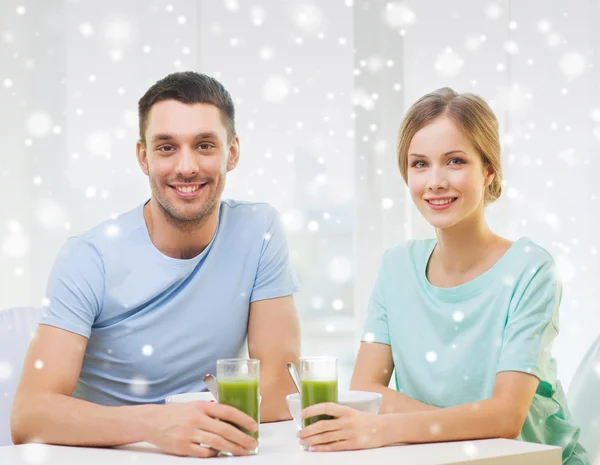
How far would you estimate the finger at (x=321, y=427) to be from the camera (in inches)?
47.4

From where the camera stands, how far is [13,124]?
2789 mm

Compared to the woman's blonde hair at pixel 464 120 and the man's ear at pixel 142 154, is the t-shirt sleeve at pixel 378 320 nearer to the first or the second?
the woman's blonde hair at pixel 464 120

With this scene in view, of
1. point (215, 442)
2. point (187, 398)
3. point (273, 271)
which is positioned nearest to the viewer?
point (215, 442)

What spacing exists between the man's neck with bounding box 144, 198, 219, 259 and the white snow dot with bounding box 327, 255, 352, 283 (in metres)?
1.12

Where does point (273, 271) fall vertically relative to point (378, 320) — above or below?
above

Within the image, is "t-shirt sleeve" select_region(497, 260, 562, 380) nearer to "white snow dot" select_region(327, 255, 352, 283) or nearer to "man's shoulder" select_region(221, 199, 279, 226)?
"man's shoulder" select_region(221, 199, 279, 226)

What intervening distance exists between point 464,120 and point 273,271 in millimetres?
526

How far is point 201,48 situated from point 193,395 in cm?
169

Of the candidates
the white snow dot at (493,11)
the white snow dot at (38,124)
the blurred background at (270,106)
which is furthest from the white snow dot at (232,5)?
the white snow dot at (493,11)

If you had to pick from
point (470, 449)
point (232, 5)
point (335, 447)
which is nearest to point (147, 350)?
point (335, 447)

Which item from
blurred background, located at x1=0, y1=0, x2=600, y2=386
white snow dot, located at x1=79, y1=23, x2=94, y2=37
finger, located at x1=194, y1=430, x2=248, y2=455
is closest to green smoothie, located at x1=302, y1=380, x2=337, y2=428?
finger, located at x1=194, y1=430, x2=248, y2=455

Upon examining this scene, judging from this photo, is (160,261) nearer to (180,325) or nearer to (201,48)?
(180,325)

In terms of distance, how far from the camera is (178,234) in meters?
1.76

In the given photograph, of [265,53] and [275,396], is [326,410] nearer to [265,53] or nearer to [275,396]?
[275,396]
